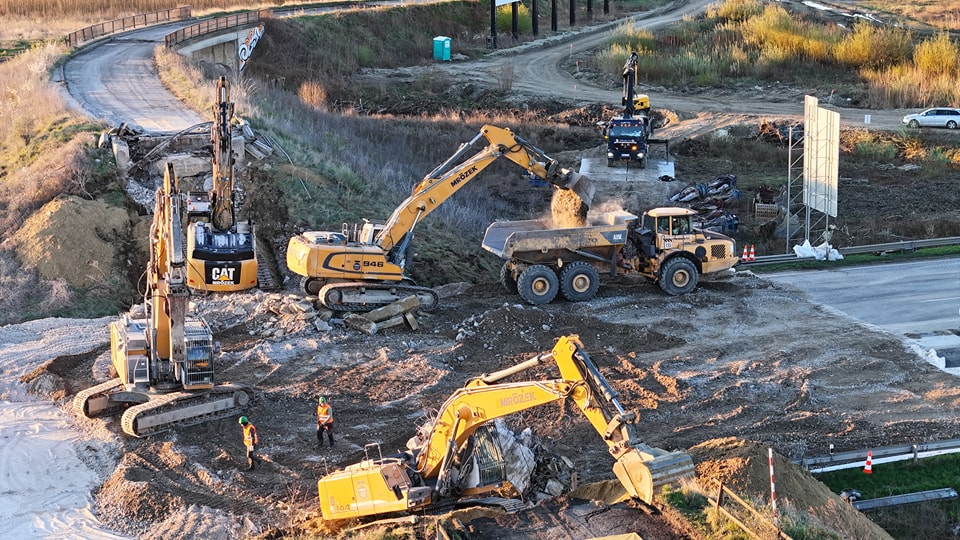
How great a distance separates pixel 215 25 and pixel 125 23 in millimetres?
6079

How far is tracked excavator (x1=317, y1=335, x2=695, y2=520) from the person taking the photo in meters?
14.0

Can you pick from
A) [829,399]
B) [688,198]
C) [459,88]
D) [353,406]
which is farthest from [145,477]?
[459,88]

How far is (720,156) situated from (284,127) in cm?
1688

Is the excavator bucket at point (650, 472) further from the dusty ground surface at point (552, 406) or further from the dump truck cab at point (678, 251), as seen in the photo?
the dump truck cab at point (678, 251)

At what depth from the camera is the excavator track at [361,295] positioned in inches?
950

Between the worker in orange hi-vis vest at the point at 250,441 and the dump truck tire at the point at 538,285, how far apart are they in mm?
9090

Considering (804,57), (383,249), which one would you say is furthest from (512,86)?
(383,249)

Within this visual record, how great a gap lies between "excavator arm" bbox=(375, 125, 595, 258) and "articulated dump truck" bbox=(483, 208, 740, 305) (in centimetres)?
165

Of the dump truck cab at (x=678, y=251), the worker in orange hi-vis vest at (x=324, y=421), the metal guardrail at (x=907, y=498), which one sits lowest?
the metal guardrail at (x=907, y=498)

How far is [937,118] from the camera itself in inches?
1718

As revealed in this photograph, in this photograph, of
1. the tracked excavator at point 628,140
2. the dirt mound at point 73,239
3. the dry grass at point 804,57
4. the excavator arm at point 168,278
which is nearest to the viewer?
the excavator arm at point 168,278

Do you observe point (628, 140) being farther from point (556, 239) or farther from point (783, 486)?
point (783, 486)

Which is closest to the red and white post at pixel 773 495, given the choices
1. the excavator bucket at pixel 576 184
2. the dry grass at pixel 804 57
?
the excavator bucket at pixel 576 184

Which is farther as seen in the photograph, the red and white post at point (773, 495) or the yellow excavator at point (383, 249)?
the yellow excavator at point (383, 249)
